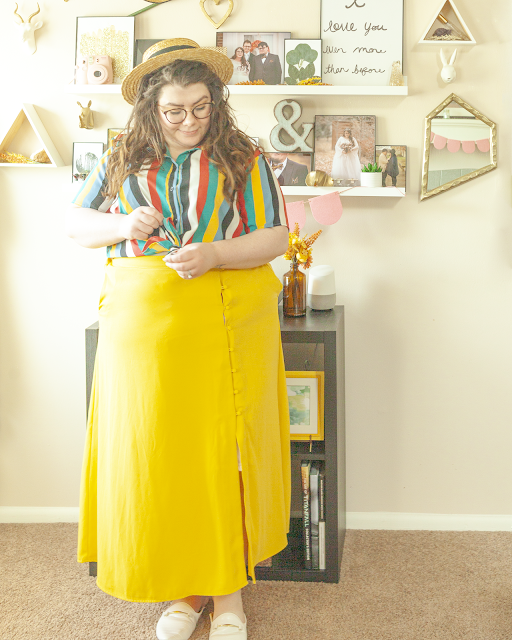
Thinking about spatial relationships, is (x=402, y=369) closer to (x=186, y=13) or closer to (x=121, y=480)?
(x=121, y=480)

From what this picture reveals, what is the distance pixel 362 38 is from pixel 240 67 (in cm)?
41

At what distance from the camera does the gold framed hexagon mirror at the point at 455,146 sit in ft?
6.59

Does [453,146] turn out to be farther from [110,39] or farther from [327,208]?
[110,39]

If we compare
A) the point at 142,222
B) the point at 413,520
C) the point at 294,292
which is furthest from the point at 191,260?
the point at 413,520

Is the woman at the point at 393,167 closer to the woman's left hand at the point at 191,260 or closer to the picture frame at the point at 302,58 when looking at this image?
the picture frame at the point at 302,58

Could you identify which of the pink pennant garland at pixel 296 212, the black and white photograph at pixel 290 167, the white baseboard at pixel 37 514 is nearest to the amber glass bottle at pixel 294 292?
the pink pennant garland at pixel 296 212

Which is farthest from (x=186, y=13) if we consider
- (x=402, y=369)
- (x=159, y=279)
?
(x=402, y=369)

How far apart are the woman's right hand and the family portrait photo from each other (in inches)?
33.5

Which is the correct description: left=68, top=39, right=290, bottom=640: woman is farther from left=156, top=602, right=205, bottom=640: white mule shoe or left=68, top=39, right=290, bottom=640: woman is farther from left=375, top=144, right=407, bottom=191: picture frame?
left=375, top=144, right=407, bottom=191: picture frame

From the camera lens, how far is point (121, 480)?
4.79ft

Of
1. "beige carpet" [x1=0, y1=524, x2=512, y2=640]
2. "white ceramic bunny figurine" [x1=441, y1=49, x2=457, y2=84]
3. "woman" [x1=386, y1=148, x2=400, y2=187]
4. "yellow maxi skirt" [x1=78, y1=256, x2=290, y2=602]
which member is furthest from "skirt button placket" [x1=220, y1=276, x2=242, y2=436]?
"white ceramic bunny figurine" [x1=441, y1=49, x2=457, y2=84]

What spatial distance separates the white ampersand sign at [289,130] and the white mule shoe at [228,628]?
1.41m

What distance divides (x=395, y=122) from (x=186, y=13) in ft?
2.56

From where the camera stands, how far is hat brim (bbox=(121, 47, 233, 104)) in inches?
57.1
